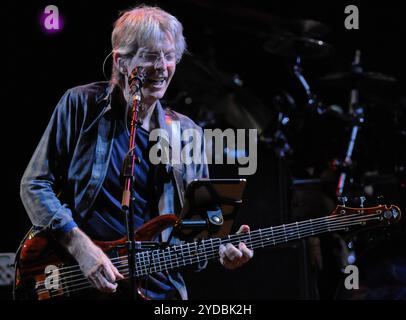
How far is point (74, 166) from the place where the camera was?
2.83 metres

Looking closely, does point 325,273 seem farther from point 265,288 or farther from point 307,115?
point 307,115

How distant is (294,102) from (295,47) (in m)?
0.50

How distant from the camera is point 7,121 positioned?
3898 mm

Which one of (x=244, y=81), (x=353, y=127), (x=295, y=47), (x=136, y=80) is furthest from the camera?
(x=244, y=81)

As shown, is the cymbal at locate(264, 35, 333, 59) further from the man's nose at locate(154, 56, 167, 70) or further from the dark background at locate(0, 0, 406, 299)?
the man's nose at locate(154, 56, 167, 70)

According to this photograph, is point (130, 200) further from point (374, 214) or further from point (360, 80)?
point (360, 80)

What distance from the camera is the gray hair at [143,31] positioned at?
2875mm

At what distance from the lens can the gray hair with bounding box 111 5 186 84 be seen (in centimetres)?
288

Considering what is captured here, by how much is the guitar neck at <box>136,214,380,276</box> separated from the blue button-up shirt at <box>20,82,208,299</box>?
114 mm

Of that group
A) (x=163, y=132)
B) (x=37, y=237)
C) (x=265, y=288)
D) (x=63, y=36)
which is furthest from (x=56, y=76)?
(x=265, y=288)

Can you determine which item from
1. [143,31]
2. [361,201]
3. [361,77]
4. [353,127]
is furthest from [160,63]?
[361,77]

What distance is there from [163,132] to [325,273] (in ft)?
7.01

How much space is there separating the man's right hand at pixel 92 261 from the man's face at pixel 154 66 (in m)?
0.73

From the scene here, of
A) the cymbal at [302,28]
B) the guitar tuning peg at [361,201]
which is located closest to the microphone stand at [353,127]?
the cymbal at [302,28]
